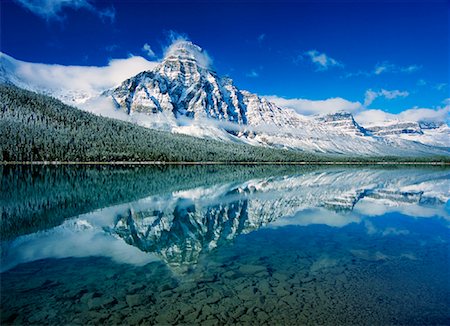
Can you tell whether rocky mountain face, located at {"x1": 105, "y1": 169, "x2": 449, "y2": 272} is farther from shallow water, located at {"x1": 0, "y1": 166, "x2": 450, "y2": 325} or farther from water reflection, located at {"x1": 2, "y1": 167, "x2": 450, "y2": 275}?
shallow water, located at {"x1": 0, "y1": 166, "x2": 450, "y2": 325}

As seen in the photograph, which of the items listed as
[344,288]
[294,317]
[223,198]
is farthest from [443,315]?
[223,198]

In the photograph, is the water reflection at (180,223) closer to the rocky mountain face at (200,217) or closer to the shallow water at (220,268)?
the rocky mountain face at (200,217)

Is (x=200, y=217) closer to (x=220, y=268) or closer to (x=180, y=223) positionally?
(x=180, y=223)

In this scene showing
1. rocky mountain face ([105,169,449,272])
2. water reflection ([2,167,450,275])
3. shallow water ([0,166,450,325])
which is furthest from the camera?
rocky mountain face ([105,169,449,272])

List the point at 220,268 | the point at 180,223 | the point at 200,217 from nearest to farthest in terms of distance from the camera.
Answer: the point at 220,268, the point at 180,223, the point at 200,217

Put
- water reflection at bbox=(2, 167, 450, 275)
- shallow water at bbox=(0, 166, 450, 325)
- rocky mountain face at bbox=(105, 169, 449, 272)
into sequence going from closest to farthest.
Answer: shallow water at bbox=(0, 166, 450, 325) → water reflection at bbox=(2, 167, 450, 275) → rocky mountain face at bbox=(105, 169, 449, 272)

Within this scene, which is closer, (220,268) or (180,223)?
(220,268)

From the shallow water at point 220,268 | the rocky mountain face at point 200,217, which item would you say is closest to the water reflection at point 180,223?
the rocky mountain face at point 200,217

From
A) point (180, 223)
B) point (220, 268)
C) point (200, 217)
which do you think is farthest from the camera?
point (200, 217)

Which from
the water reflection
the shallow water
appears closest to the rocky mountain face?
the water reflection

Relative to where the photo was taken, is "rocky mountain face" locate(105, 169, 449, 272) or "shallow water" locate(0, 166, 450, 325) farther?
"rocky mountain face" locate(105, 169, 449, 272)

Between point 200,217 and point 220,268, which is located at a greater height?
point 220,268

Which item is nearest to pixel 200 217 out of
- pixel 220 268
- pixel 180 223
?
pixel 180 223

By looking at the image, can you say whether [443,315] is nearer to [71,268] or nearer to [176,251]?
[176,251]
